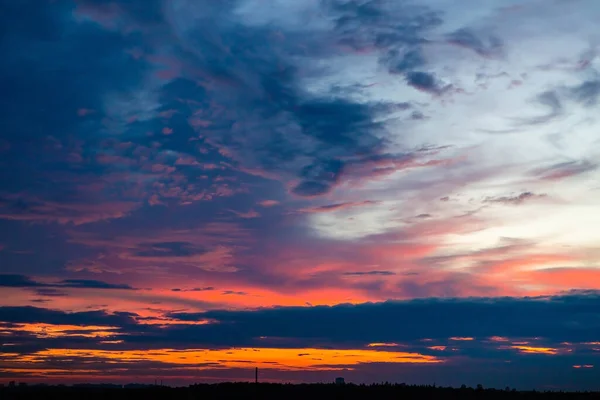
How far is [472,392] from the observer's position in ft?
262

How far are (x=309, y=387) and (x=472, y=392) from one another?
1871 cm

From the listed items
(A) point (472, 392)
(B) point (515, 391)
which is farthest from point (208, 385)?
(B) point (515, 391)

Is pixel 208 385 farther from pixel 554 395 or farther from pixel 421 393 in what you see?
pixel 554 395

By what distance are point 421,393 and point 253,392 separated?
18.3 metres

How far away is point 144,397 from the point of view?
70.5m

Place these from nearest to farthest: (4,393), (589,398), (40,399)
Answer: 1. (40,399)
2. (4,393)
3. (589,398)

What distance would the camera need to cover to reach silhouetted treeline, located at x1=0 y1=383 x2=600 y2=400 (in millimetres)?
71312

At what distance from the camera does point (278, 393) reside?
75000mm

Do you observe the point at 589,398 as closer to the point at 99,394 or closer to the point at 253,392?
the point at 253,392

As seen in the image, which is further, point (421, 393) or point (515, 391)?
point (515, 391)

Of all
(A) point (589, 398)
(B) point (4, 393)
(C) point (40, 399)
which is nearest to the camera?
(C) point (40, 399)

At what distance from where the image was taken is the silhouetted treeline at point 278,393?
71312mm

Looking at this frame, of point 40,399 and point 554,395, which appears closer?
point 40,399

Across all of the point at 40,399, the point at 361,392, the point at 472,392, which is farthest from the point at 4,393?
the point at 472,392
